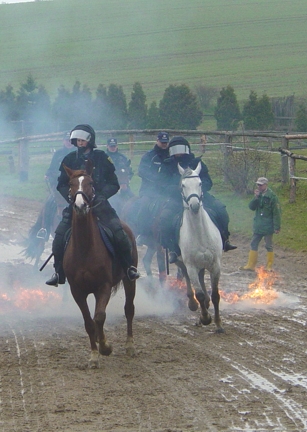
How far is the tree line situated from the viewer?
36188mm

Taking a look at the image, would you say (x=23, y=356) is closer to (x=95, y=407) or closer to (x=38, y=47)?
(x=95, y=407)

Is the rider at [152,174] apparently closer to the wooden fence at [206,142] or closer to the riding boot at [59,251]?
the riding boot at [59,251]

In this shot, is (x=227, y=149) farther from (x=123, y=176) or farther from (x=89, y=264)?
(x=89, y=264)

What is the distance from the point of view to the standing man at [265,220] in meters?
12.8

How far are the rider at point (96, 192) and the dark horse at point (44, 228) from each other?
146 inches

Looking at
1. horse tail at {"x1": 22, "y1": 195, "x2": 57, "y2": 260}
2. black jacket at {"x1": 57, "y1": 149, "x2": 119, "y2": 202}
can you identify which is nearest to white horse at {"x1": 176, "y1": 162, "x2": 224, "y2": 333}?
black jacket at {"x1": 57, "y1": 149, "x2": 119, "y2": 202}

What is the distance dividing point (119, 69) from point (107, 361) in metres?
56.0

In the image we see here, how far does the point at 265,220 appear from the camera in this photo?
12922mm

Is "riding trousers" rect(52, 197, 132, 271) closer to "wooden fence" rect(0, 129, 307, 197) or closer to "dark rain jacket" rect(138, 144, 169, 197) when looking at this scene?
"dark rain jacket" rect(138, 144, 169, 197)

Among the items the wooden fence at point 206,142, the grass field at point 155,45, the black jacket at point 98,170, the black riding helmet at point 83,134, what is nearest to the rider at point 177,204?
the black jacket at point 98,170

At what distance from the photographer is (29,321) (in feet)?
32.2

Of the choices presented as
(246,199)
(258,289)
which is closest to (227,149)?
(246,199)

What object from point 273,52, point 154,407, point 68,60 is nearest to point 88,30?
point 68,60

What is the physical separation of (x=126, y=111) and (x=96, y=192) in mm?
32112
